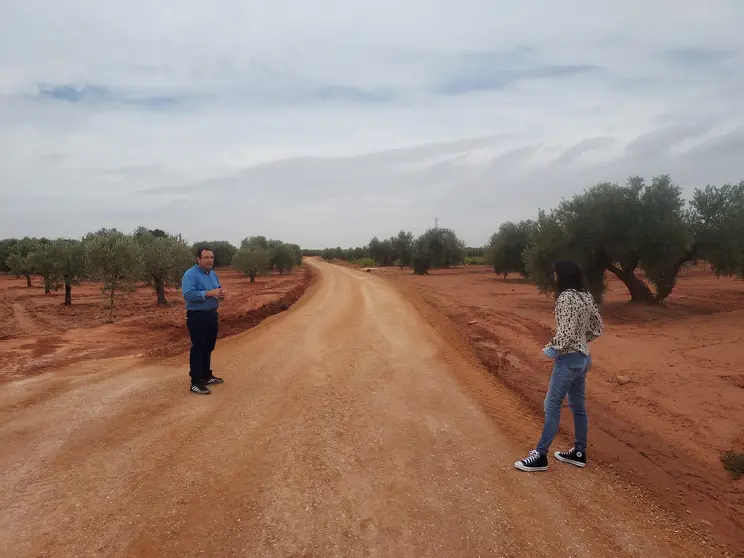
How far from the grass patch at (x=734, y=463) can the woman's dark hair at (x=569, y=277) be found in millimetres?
2118

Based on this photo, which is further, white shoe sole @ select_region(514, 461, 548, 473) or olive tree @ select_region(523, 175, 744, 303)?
olive tree @ select_region(523, 175, 744, 303)

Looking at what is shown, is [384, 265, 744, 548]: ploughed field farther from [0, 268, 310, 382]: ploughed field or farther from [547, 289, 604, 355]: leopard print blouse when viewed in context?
[0, 268, 310, 382]: ploughed field

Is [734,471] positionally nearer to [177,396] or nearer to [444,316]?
[177,396]

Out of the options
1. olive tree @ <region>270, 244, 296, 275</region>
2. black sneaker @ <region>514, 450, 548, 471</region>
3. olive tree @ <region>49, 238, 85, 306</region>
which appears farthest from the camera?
olive tree @ <region>270, 244, 296, 275</region>

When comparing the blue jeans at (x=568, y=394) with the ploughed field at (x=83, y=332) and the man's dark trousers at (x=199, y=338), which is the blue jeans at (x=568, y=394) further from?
the ploughed field at (x=83, y=332)

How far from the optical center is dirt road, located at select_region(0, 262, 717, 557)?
295 centimetres

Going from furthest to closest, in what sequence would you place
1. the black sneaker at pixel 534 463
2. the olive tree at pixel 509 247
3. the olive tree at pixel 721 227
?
the olive tree at pixel 509 247, the olive tree at pixel 721 227, the black sneaker at pixel 534 463

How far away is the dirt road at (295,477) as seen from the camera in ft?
9.67

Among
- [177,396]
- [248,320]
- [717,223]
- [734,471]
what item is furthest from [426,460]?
[717,223]

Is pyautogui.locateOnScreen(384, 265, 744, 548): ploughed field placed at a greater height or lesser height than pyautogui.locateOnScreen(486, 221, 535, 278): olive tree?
lesser

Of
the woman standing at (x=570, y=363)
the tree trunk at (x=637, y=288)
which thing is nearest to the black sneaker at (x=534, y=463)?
the woman standing at (x=570, y=363)

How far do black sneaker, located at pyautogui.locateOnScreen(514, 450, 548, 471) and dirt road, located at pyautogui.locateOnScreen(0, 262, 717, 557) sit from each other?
9cm

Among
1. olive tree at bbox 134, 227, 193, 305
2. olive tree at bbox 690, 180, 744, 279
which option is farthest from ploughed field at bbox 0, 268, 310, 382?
olive tree at bbox 690, 180, 744, 279

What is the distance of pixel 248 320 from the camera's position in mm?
13227
